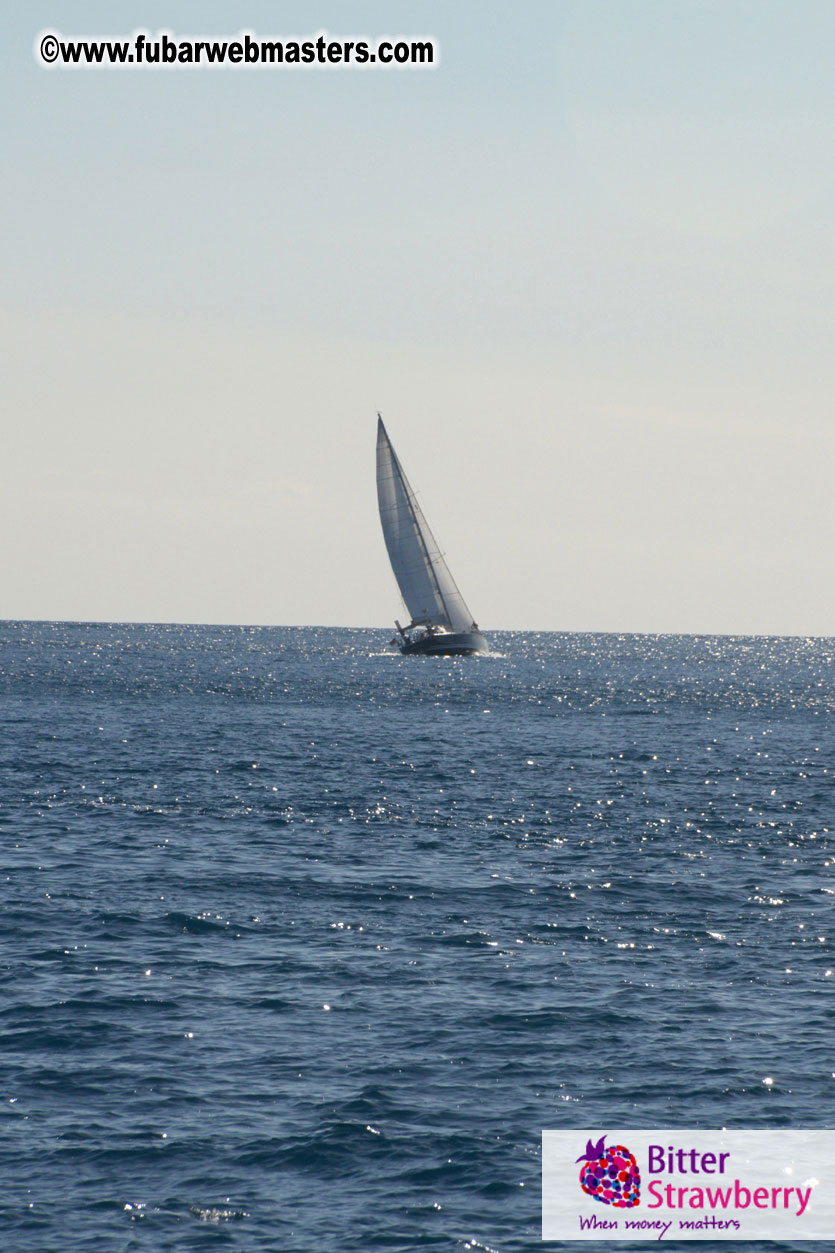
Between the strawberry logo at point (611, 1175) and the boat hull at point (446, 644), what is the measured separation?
452 ft

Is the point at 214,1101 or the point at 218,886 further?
the point at 218,886

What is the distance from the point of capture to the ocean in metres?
20.5

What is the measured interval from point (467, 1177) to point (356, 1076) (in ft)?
14.2

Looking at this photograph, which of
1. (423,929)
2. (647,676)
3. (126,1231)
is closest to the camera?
(126,1231)

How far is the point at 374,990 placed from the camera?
3005 centimetres

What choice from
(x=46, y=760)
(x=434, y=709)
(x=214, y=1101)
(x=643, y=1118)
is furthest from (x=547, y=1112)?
(x=434, y=709)

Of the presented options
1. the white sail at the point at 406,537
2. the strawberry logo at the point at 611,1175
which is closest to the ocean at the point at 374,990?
the strawberry logo at the point at 611,1175

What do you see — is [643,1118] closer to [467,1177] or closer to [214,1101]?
[467,1177]

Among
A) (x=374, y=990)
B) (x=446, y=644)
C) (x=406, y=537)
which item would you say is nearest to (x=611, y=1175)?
(x=374, y=990)

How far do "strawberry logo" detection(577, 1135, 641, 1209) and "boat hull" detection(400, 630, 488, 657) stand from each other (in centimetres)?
13786

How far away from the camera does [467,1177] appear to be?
823 inches

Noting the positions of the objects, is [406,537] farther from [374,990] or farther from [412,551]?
[374,990]

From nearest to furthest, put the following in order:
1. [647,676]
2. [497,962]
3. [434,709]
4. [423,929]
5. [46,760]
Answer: [497,962], [423,929], [46,760], [434,709], [647,676]

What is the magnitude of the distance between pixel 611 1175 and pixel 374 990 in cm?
950
